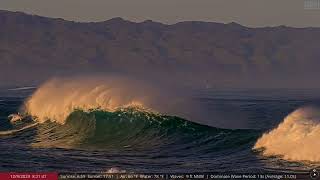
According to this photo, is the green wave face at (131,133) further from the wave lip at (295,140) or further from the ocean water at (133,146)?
the wave lip at (295,140)

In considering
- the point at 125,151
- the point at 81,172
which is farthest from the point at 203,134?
the point at 81,172

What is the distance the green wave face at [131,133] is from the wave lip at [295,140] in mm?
2122

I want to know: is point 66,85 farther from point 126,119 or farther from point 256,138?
point 256,138

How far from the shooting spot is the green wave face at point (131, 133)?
113ft

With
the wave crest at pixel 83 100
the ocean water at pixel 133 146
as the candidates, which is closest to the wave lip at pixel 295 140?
the ocean water at pixel 133 146

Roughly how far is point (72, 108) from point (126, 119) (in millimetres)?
8367

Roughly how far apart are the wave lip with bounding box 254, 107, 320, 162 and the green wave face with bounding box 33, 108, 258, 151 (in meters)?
2.12

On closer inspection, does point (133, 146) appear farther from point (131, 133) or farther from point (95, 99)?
point (95, 99)

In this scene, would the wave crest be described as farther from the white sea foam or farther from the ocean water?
the ocean water

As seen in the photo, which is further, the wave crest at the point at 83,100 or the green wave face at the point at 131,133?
the wave crest at the point at 83,100

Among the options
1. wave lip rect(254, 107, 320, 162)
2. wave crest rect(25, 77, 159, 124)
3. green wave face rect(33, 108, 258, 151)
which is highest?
wave crest rect(25, 77, 159, 124)

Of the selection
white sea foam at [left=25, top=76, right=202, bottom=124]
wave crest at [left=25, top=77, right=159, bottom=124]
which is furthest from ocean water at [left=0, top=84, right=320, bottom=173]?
white sea foam at [left=25, top=76, right=202, bottom=124]

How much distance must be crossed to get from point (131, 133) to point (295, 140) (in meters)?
11.5

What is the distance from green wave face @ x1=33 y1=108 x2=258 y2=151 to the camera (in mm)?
34375
